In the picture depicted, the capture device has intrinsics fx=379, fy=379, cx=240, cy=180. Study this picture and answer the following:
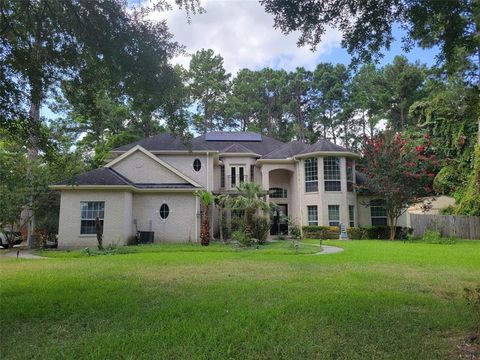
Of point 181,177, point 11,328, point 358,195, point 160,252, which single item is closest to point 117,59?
point 11,328

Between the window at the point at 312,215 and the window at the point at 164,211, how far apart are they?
9988 mm

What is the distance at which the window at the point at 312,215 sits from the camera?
26078 millimetres

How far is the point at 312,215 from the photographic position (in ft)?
86.1

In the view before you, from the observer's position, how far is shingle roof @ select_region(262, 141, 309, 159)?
27938 mm

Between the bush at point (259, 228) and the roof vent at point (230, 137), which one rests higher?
the roof vent at point (230, 137)

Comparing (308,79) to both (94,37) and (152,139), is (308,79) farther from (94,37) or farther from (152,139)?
(94,37)

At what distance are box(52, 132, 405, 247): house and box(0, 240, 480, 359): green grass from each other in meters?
9.89

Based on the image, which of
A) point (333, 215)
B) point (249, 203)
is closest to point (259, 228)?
point (249, 203)

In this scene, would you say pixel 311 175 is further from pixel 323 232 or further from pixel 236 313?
pixel 236 313

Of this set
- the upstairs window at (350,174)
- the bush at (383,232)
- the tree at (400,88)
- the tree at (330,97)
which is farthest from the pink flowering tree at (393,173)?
the tree at (330,97)

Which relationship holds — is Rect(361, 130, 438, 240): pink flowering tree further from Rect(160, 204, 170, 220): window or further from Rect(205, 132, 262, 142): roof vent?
Rect(160, 204, 170, 220): window

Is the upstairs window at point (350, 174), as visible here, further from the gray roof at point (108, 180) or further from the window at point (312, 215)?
the gray roof at point (108, 180)

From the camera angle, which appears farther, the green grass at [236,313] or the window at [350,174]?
the window at [350,174]

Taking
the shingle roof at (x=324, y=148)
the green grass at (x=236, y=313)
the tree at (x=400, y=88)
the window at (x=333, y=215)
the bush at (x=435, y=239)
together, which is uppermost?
the tree at (x=400, y=88)
